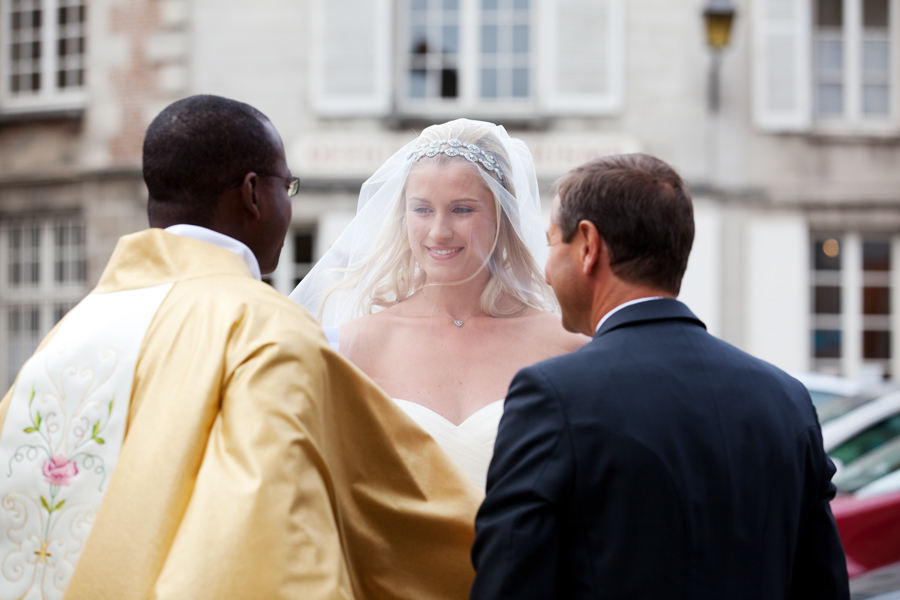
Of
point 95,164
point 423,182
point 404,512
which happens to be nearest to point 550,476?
point 404,512

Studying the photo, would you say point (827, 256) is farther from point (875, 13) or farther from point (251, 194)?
point (251, 194)

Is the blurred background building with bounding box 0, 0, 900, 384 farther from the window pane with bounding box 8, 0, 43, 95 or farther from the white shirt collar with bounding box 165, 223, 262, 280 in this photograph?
the white shirt collar with bounding box 165, 223, 262, 280

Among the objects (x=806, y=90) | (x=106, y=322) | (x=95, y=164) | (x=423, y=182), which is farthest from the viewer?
(x=95, y=164)

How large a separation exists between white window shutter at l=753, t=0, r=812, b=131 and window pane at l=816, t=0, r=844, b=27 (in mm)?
482

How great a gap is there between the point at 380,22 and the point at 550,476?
10.4m

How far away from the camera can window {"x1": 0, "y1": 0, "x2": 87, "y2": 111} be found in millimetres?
11953

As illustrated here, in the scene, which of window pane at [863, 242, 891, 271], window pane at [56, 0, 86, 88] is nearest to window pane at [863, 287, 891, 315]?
window pane at [863, 242, 891, 271]

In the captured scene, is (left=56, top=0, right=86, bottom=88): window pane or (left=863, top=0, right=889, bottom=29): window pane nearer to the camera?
(left=863, top=0, right=889, bottom=29): window pane

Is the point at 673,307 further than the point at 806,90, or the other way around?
the point at 806,90

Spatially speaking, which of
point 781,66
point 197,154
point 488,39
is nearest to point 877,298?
point 781,66

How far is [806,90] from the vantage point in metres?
10.9

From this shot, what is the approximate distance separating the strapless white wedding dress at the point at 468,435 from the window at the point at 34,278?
34.5 ft

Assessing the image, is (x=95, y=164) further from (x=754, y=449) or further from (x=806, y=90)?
(x=754, y=449)

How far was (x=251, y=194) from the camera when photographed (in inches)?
72.2
